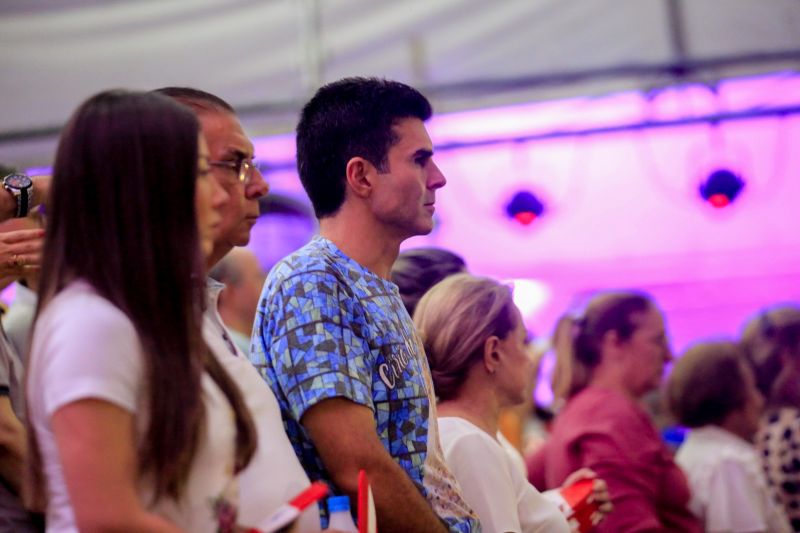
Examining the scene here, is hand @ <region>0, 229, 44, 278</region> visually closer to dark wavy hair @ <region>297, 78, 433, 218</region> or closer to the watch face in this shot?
the watch face

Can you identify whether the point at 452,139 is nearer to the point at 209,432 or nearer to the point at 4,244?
the point at 4,244

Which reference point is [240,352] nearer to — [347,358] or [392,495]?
[347,358]

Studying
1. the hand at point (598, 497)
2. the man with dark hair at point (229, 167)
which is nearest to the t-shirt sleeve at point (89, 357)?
the man with dark hair at point (229, 167)

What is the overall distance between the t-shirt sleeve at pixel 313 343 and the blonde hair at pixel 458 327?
0.63 m

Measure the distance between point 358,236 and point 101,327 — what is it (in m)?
0.88

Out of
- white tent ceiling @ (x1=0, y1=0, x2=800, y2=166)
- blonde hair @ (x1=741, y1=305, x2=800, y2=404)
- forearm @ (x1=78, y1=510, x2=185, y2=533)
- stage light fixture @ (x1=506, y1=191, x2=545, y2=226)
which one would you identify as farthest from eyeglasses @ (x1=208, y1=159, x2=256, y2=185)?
stage light fixture @ (x1=506, y1=191, x2=545, y2=226)

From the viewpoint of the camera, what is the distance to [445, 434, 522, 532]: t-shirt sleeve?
2.26m

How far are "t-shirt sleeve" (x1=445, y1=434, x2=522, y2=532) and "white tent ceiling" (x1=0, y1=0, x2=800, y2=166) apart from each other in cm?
322

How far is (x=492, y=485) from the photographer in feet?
7.55

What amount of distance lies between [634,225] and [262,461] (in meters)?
6.53

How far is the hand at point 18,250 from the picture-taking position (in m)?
1.89

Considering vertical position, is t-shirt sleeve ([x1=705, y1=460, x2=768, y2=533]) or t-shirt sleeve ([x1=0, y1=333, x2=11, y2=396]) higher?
t-shirt sleeve ([x1=0, y1=333, x2=11, y2=396])

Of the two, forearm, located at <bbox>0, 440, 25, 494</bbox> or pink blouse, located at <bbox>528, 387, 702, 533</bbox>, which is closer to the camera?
forearm, located at <bbox>0, 440, 25, 494</bbox>

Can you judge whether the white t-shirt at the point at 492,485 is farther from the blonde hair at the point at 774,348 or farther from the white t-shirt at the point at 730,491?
the blonde hair at the point at 774,348
